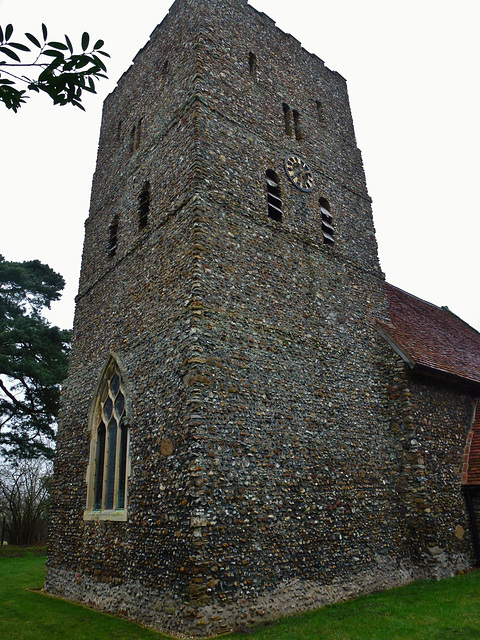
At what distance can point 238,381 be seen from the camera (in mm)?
Result: 8844

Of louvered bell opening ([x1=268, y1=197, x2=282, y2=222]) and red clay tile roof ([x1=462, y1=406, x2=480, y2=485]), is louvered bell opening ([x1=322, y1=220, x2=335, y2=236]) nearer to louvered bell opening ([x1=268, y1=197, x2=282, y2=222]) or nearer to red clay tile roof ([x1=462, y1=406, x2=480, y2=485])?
louvered bell opening ([x1=268, y1=197, x2=282, y2=222])

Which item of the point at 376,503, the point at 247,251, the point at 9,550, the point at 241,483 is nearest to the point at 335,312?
the point at 247,251

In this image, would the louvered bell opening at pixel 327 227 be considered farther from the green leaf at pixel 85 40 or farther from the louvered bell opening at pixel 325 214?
the green leaf at pixel 85 40

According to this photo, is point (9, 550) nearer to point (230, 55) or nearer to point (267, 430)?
point (267, 430)

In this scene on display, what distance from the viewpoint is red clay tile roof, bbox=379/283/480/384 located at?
12.3 meters

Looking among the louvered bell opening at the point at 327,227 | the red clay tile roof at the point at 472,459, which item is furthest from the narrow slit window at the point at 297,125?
the red clay tile roof at the point at 472,459

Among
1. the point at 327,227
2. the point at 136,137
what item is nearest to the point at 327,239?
Answer: the point at 327,227

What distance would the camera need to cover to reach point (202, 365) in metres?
8.42

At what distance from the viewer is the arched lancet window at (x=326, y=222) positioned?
12.8 metres

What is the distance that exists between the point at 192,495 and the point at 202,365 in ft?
7.17

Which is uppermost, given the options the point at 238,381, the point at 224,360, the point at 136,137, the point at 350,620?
the point at 136,137

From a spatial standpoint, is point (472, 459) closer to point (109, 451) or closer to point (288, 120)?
point (109, 451)

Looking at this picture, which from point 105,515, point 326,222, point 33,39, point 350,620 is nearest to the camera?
point 33,39

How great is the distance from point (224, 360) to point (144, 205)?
18.7 feet
